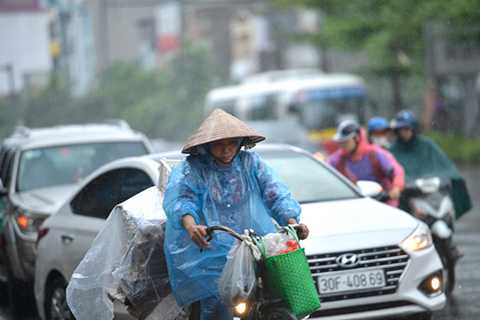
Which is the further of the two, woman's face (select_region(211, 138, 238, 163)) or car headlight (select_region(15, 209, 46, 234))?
car headlight (select_region(15, 209, 46, 234))

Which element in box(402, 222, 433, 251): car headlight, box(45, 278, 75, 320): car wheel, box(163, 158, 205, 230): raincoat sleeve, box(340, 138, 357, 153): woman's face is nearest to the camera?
box(163, 158, 205, 230): raincoat sleeve

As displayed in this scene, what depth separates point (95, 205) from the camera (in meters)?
5.82

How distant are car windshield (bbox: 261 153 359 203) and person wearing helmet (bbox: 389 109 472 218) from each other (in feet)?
3.92

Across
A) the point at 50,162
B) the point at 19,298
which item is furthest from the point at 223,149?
the point at 50,162

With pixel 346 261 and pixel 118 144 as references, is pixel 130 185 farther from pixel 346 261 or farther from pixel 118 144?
pixel 118 144

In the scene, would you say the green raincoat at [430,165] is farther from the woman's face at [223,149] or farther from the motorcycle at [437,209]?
the woman's face at [223,149]

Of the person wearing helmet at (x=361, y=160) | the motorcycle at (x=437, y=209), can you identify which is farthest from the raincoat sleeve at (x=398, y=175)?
the motorcycle at (x=437, y=209)

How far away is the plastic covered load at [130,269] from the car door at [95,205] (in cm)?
97

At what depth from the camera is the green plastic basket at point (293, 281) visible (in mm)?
3693

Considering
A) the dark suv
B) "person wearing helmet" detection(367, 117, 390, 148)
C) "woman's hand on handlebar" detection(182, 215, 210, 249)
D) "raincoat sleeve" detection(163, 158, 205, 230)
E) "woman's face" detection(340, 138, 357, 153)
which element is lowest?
the dark suv

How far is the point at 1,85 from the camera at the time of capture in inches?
1875

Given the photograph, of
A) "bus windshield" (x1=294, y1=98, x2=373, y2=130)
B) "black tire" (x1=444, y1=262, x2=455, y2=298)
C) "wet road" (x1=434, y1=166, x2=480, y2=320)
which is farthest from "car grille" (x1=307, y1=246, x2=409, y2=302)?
"bus windshield" (x1=294, y1=98, x2=373, y2=130)

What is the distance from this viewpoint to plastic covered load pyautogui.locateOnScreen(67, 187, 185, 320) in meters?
4.36

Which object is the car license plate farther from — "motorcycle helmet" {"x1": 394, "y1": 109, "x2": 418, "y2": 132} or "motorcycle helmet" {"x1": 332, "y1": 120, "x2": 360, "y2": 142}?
"motorcycle helmet" {"x1": 394, "y1": 109, "x2": 418, "y2": 132}
